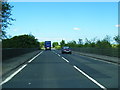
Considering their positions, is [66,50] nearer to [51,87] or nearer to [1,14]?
[1,14]

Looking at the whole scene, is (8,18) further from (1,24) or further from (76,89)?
(76,89)

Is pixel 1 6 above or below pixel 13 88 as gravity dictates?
above

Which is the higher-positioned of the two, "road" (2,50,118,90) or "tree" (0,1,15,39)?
"tree" (0,1,15,39)

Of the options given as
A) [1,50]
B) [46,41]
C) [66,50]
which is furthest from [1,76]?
[46,41]

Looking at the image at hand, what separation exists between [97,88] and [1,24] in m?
15.5

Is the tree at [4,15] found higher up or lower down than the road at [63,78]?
higher up

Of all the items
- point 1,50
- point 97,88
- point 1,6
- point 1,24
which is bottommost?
point 97,88

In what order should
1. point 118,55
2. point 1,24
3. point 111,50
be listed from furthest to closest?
1. point 111,50
2. point 118,55
3. point 1,24

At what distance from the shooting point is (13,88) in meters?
7.66

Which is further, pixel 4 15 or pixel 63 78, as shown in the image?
pixel 4 15

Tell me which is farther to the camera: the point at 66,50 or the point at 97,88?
the point at 66,50

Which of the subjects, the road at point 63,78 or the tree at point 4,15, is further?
the tree at point 4,15

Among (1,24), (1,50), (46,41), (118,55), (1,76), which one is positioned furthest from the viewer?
(46,41)

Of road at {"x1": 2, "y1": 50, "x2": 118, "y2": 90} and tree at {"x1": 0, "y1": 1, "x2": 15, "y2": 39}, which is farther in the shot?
tree at {"x1": 0, "y1": 1, "x2": 15, "y2": 39}
